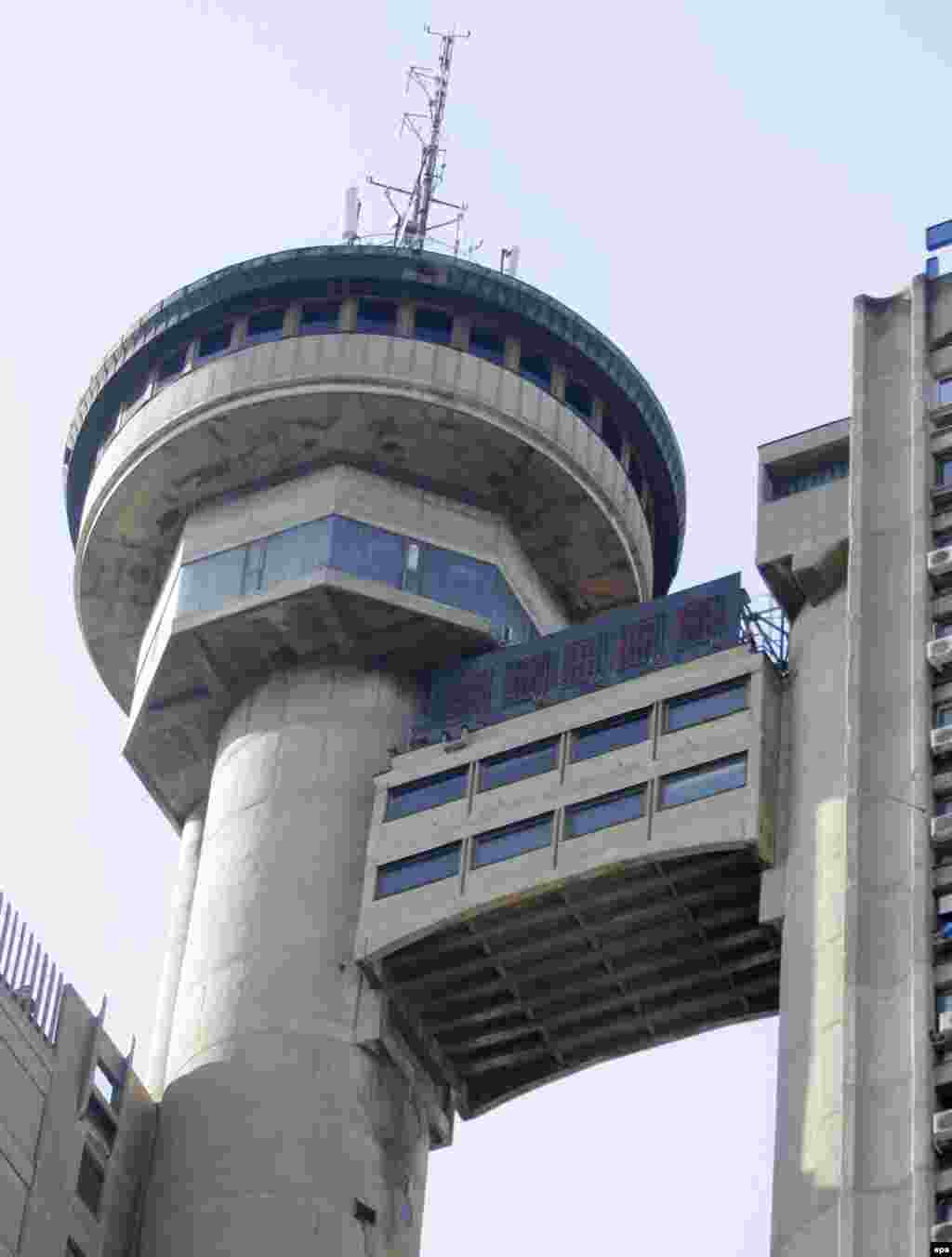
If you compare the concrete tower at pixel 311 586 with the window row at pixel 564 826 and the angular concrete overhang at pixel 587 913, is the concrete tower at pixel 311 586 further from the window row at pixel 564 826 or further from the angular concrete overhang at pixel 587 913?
the window row at pixel 564 826

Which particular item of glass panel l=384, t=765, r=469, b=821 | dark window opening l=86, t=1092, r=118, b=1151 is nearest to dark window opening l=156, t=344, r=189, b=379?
glass panel l=384, t=765, r=469, b=821

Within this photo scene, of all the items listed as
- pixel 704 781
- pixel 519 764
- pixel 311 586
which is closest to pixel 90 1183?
pixel 519 764

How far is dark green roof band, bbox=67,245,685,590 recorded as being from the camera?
8719 centimetres

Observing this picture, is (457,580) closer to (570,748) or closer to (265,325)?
(570,748)

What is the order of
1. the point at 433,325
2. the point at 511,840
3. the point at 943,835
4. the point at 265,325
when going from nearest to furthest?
the point at 943,835 → the point at 511,840 → the point at 433,325 → the point at 265,325

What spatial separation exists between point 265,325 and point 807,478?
58.4ft

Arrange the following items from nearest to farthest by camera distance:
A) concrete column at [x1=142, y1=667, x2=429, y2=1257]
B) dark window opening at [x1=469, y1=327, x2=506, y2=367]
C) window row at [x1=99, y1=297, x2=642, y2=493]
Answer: concrete column at [x1=142, y1=667, x2=429, y2=1257]
window row at [x1=99, y1=297, x2=642, y2=493]
dark window opening at [x1=469, y1=327, x2=506, y2=367]

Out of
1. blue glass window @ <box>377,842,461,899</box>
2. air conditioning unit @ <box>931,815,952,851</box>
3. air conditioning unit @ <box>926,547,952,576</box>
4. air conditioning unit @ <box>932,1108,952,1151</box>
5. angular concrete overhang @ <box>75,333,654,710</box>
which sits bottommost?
air conditioning unit @ <box>932,1108,952,1151</box>

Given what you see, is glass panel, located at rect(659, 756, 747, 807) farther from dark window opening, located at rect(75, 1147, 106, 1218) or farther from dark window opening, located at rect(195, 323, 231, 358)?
dark window opening, located at rect(195, 323, 231, 358)

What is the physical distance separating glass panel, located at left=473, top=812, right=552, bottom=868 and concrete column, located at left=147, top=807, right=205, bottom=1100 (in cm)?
1033

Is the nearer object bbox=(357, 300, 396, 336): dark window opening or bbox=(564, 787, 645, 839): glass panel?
bbox=(564, 787, 645, 839): glass panel

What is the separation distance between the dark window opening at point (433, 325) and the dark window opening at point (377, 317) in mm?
723

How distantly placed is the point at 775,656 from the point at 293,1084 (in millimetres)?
16234

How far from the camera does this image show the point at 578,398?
3506 inches
